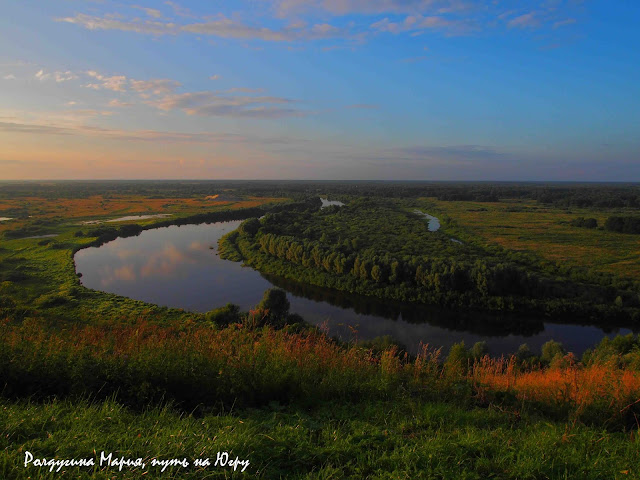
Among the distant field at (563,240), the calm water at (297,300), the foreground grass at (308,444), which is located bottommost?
the calm water at (297,300)

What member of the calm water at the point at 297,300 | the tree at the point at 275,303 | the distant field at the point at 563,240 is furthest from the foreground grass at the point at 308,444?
the distant field at the point at 563,240

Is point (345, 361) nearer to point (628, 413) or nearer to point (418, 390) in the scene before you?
point (418, 390)

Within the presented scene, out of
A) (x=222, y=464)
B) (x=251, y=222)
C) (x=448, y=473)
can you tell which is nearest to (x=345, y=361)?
(x=448, y=473)

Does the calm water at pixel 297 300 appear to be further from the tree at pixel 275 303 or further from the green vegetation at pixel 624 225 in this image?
the green vegetation at pixel 624 225

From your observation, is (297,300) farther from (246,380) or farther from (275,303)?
(246,380)

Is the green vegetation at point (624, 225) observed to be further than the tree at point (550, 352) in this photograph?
Yes
